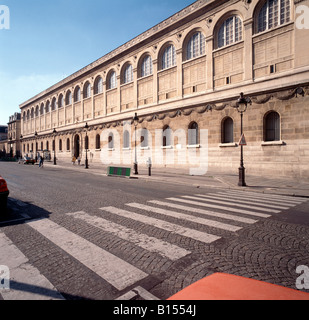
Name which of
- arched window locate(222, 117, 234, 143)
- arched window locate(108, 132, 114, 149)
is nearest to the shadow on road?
arched window locate(222, 117, 234, 143)

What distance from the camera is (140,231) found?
187 inches

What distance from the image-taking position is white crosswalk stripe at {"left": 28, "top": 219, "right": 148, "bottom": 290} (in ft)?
9.70

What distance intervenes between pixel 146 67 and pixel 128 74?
385 centimetres

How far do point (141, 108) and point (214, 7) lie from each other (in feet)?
43.0

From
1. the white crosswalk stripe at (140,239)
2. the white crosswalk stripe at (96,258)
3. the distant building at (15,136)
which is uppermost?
the distant building at (15,136)

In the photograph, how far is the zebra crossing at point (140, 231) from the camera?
10.2ft

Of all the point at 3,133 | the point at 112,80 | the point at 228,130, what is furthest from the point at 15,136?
the point at 228,130

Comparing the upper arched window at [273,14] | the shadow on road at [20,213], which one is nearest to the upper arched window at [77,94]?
the upper arched window at [273,14]

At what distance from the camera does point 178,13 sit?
75.6ft

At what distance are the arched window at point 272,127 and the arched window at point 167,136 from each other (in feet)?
33.1

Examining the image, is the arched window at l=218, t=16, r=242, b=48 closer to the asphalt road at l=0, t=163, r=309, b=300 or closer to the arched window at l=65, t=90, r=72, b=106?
the asphalt road at l=0, t=163, r=309, b=300

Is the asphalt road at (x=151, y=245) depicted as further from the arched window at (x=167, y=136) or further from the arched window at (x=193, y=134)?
the arched window at (x=167, y=136)
